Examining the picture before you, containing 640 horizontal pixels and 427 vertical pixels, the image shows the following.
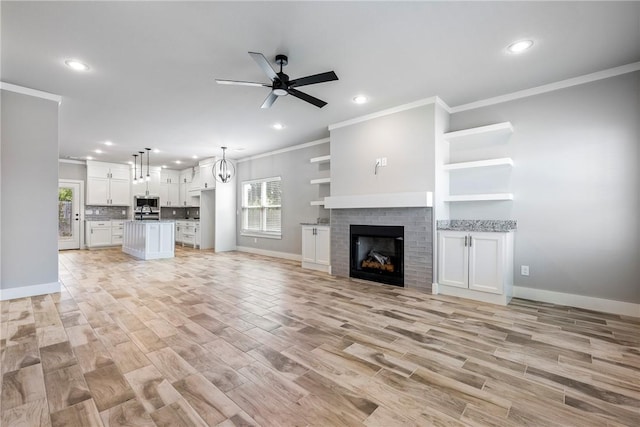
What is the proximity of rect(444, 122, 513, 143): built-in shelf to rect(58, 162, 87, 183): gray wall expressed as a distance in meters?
10.4

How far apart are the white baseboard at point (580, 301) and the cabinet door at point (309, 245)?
3.29 metres

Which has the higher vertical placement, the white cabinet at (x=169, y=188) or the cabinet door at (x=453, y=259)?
the white cabinet at (x=169, y=188)

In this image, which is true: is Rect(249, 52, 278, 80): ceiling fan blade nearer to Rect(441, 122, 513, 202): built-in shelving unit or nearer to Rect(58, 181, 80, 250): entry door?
Rect(441, 122, 513, 202): built-in shelving unit

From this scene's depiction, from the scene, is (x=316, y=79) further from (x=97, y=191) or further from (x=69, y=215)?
(x=69, y=215)

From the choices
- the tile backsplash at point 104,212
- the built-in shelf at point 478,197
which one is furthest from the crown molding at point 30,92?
the tile backsplash at point 104,212

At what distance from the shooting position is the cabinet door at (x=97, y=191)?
864cm

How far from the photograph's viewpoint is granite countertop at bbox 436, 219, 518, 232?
12.3 feet

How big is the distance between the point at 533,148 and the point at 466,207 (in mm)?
1090

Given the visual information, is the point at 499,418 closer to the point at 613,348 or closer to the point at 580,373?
the point at 580,373

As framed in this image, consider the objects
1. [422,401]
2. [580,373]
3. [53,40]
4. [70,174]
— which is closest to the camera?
[422,401]

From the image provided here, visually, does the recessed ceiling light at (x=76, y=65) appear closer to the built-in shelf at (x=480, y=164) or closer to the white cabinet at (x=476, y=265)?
the built-in shelf at (x=480, y=164)

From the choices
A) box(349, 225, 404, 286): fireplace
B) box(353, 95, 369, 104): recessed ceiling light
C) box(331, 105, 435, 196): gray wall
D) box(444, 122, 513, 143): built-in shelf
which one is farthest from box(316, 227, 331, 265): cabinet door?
box(444, 122, 513, 143): built-in shelf

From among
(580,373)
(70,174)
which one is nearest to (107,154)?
(70,174)

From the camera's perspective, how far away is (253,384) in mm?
1819
